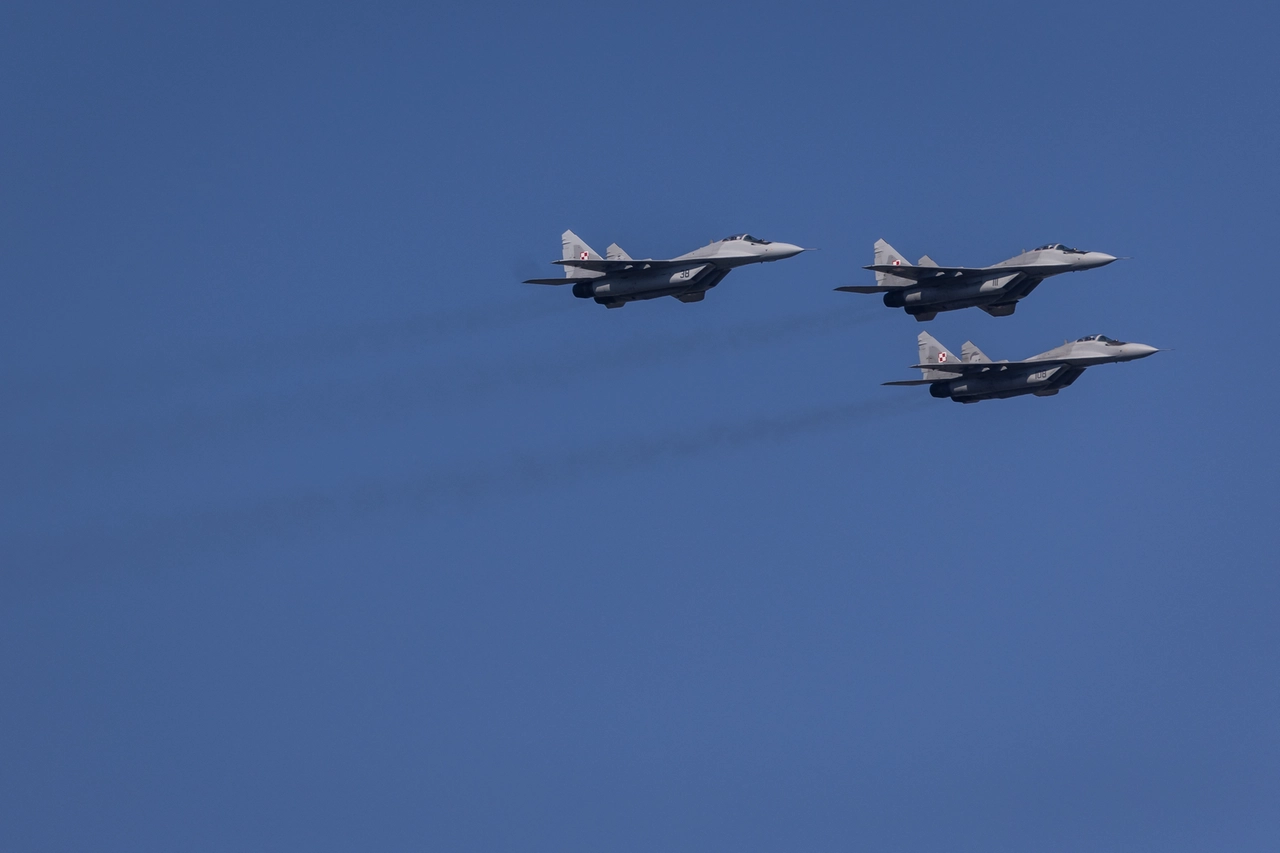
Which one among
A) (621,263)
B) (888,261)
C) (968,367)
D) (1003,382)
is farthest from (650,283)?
(1003,382)

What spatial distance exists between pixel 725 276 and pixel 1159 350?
23.7 metres

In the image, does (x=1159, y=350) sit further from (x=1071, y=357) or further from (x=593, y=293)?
(x=593, y=293)

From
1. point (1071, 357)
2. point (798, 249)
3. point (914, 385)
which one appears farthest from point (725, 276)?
point (1071, 357)

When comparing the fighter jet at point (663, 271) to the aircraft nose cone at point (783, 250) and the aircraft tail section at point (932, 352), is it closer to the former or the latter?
the aircraft nose cone at point (783, 250)

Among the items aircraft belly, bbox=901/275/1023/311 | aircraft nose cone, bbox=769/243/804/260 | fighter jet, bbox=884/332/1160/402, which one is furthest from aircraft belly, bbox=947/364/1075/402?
aircraft nose cone, bbox=769/243/804/260

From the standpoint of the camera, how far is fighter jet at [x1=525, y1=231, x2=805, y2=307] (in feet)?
396

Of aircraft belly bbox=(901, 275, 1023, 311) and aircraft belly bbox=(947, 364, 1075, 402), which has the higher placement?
aircraft belly bbox=(901, 275, 1023, 311)

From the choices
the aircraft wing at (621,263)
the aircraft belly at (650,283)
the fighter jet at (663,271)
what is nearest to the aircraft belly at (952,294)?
the fighter jet at (663,271)

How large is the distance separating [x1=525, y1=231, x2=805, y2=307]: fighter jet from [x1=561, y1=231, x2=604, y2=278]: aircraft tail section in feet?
0.18

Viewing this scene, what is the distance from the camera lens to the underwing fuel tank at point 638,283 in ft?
399

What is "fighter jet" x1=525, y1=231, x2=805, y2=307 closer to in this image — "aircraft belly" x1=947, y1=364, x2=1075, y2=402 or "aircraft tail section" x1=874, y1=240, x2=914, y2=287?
"aircraft tail section" x1=874, y1=240, x2=914, y2=287

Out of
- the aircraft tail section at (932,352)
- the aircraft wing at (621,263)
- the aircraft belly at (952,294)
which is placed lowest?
the aircraft tail section at (932,352)

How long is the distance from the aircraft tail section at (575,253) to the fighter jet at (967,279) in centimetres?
1519

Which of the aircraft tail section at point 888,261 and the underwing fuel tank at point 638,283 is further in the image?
the aircraft tail section at point 888,261
